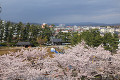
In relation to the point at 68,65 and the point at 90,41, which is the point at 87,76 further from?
the point at 90,41

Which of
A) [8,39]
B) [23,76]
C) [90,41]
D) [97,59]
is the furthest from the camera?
[8,39]

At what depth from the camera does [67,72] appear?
6.01 metres

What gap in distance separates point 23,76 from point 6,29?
1053 inches

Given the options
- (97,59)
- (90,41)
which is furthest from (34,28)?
(97,59)

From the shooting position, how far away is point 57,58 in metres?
6.21

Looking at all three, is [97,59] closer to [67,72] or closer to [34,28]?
[67,72]

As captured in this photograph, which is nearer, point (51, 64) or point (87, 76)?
point (87, 76)

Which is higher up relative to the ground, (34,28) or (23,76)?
(34,28)

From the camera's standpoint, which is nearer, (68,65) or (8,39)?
(68,65)

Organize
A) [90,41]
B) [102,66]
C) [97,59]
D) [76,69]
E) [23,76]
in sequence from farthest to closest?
[90,41] < [97,59] < [102,66] < [76,69] < [23,76]

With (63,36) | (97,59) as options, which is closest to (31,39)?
(63,36)

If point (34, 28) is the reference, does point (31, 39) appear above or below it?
below

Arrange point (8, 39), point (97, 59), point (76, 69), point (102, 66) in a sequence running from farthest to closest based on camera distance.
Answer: point (8, 39), point (97, 59), point (102, 66), point (76, 69)

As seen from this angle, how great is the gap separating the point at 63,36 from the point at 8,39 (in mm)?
12131
